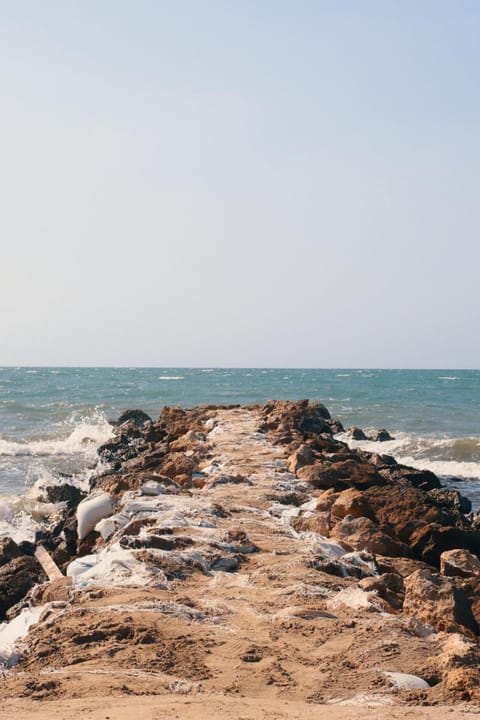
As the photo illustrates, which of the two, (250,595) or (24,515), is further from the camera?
(24,515)

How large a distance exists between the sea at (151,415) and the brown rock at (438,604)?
7.40 meters

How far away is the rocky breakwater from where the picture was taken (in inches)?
165

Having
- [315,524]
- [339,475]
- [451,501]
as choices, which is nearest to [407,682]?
[315,524]

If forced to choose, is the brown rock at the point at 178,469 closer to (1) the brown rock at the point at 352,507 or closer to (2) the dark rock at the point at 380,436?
(1) the brown rock at the point at 352,507

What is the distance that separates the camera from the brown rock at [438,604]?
5.23 metres

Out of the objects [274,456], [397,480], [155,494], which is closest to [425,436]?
[397,480]

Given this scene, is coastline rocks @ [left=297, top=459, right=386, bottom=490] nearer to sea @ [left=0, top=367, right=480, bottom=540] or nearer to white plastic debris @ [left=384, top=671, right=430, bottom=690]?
sea @ [left=0, top=367, right=480, bottom=540]

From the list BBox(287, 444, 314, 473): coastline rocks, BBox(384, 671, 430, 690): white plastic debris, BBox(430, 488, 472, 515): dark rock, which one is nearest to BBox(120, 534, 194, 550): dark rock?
BBox(384, 671, 430, 690): white plastic debris

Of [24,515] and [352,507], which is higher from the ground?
[352,507]

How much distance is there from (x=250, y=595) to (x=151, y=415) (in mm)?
28476

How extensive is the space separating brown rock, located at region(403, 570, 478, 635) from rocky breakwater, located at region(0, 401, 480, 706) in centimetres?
1

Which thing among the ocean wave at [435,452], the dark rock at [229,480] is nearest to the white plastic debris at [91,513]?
the dark rock at [229,480]

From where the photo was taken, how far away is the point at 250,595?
557cm

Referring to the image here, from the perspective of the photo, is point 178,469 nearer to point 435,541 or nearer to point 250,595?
point 435,541
